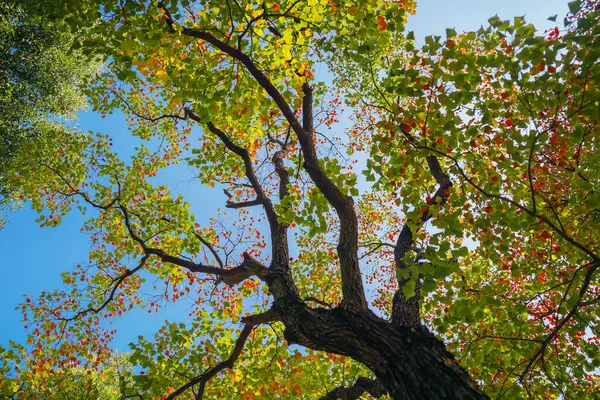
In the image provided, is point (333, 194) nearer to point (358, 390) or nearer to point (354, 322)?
point (354, 322)

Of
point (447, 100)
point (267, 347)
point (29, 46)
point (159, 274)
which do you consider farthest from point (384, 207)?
point (29, 46)

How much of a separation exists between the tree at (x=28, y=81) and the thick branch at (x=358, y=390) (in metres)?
13.7

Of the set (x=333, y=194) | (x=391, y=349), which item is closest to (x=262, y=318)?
(x=333, y=194)

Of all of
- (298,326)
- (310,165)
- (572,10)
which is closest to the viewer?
(572,10)

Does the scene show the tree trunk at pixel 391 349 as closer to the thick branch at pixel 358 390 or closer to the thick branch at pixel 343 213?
the thick branch at pixel 343 213

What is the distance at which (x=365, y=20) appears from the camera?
5.81 m

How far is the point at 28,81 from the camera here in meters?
15.3

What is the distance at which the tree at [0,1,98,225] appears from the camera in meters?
14.4

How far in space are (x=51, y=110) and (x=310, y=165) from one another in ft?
52.6

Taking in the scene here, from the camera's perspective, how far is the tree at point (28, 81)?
47.1 ft

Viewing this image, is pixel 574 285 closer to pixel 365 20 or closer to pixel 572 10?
pixel 572 10

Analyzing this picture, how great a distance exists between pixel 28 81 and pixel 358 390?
1772 cm

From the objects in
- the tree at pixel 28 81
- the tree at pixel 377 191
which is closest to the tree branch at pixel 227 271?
the tree at pixel 377 191

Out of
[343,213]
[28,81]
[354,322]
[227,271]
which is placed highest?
[28,81]
